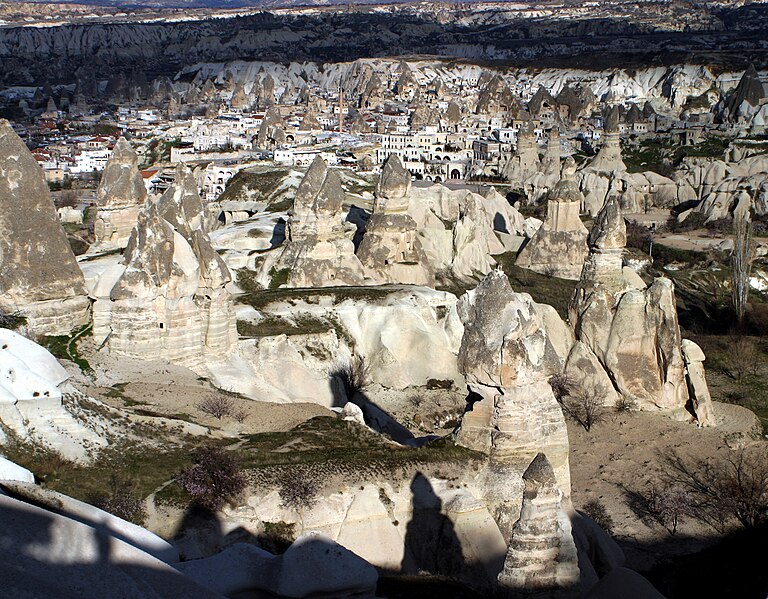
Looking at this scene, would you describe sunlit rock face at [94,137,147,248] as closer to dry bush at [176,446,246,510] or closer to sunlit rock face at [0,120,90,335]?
sunlit rock face at [0,120,90,335]

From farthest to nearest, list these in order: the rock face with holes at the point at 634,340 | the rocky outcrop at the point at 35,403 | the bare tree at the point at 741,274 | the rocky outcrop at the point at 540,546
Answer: the bare tree at the point at 741,274 < the rock face with holes at the point at 634,340 < the rocky outcrop at the point at 35,403 < the rocky outcrop at the point at 540,546

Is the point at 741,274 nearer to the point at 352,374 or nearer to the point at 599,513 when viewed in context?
the point at 352,374

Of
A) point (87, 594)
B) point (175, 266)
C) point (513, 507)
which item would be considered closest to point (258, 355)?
point (175, 266)

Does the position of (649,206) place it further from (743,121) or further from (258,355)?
(258,355)

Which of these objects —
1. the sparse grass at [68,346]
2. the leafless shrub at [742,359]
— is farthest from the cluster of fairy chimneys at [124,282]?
the leafless shrub at [742,359]

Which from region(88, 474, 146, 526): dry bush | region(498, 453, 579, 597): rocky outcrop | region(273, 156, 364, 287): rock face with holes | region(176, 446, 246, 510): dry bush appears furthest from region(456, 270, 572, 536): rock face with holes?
region(273, 156, 364, 287): rock face with holes

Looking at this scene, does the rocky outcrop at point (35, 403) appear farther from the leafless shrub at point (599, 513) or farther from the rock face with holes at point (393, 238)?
the rock face with holes at point (393, 238)
